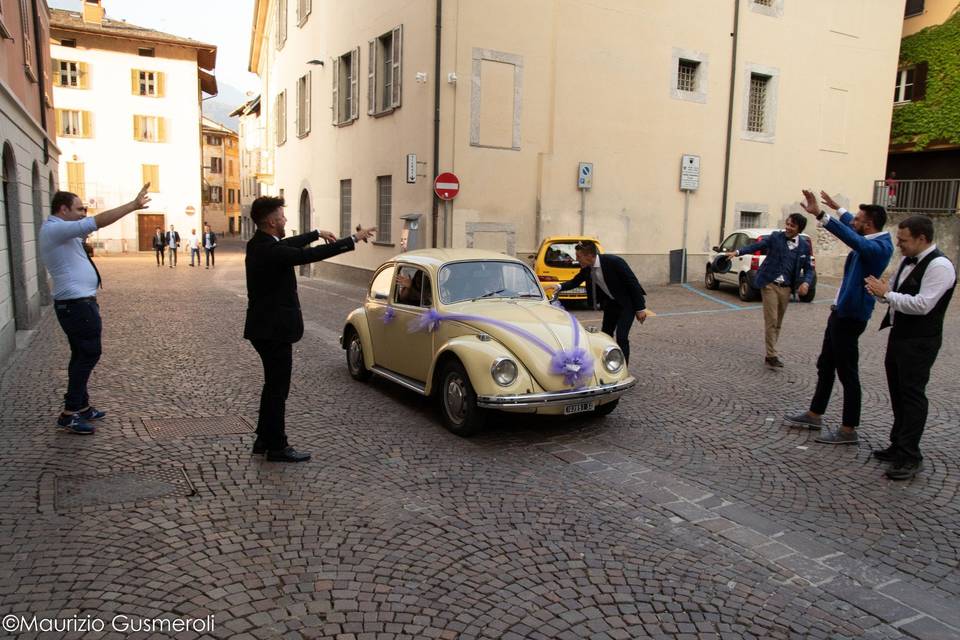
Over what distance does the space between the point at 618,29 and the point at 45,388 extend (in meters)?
16.6

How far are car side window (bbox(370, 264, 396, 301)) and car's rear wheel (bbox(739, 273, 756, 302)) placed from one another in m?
11.8

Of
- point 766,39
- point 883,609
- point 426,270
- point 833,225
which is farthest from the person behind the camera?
point 766,39

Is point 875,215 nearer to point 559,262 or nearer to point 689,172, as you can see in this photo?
point 559,262

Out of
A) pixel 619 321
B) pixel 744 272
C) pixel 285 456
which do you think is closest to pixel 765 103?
pixel 744 272

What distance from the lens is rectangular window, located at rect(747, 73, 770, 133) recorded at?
2181 centimetres

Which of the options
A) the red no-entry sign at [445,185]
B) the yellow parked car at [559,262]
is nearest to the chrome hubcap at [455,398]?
the yellow parked car at [559,262]

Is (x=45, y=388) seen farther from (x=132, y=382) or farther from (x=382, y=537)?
(x=382, y=537)

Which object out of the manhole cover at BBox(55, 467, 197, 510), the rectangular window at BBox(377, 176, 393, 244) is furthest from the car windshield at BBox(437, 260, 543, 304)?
the rectangular window at BBox(377, 176, 393, 244)

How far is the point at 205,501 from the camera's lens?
4.43m

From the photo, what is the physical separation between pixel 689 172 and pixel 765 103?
407cm

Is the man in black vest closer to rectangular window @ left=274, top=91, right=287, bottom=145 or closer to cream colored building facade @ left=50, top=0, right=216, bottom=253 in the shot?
rectangular window @ left=274, top=91, right=287, bottom=145

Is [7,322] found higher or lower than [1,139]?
lower

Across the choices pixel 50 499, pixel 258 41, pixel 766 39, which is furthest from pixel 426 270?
pixel 258 41

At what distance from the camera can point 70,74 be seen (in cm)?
3881
